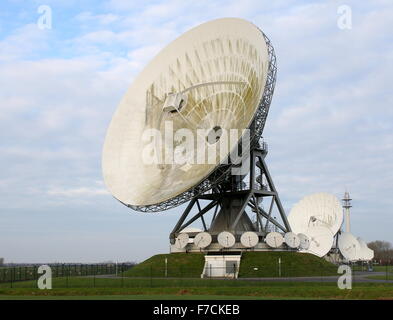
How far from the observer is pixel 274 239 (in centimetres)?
6788

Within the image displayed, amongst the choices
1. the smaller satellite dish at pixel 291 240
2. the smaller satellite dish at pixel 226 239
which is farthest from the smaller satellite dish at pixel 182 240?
the smaller satellite dish at pixel 291 240

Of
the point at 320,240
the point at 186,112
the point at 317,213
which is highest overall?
the point at 186,112

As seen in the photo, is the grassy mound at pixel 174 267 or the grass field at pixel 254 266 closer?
the grass field at pixel 254 266

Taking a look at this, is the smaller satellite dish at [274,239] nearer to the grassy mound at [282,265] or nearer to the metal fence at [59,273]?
the grassy mound at [282,265]

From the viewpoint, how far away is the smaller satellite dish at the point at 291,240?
68.8 meters

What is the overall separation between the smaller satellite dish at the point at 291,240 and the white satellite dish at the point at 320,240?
23230 mm

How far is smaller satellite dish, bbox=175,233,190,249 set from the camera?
6981cm

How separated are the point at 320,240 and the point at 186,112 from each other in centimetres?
4213

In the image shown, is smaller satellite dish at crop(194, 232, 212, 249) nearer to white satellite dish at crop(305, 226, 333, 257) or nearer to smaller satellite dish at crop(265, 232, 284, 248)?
smaller satellite dish at crop(265, 232, 284, 248)

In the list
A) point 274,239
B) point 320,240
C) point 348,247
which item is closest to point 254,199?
point 274,239

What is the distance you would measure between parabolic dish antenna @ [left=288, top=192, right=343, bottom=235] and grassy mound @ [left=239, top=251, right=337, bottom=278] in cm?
3533

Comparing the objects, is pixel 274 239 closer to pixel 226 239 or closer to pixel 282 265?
pixel 282 265
